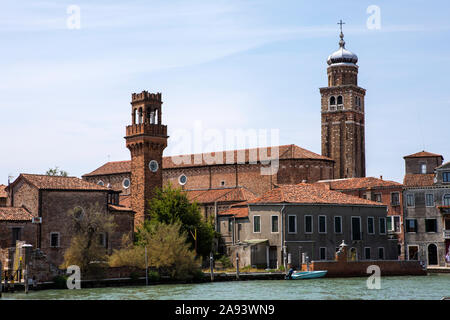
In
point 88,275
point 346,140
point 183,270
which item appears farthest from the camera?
point 346,140

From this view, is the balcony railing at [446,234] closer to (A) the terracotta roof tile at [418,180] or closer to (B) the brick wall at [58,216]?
(A) the terracotta roof tile at [418,180]

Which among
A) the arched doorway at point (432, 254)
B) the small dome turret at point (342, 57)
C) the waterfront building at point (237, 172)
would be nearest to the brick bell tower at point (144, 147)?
the waterfront building at point (237, 172)

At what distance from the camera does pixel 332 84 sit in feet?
262

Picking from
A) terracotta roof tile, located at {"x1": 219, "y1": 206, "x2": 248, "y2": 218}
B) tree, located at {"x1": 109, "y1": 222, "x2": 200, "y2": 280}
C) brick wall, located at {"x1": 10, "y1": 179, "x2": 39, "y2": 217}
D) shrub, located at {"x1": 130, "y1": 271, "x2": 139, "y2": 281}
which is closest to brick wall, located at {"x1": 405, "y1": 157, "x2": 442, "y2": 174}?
terracotta roof tile, located at {"x1": 219, "y1": 206, "x2": 248, "y2": 218}

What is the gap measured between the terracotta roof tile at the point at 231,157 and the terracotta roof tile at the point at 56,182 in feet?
73.2

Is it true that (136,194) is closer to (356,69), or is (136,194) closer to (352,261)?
(352,261)

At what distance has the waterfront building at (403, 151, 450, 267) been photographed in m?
52.1

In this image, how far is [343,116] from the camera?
7856 cm

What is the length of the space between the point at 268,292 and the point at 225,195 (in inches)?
1096

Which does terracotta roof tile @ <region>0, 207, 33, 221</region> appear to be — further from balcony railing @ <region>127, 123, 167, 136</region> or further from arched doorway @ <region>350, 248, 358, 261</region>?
arched doorway @ <region>350, 248, 358, 261</region>

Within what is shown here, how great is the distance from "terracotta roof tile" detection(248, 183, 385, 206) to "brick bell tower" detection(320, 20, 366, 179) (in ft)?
92.6

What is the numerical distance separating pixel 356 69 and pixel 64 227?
48.8 m

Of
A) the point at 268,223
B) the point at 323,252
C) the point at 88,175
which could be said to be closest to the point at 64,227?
the point at 268,223

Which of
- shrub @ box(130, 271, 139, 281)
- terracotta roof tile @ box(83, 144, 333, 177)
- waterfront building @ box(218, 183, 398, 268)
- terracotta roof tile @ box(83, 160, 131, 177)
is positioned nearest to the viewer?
shrub @ box(130, 271, 139, 281)
